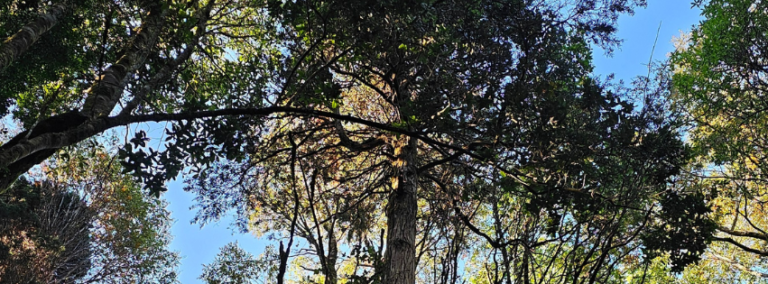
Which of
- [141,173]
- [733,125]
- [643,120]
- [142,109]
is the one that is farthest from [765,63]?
Result: [142,109]

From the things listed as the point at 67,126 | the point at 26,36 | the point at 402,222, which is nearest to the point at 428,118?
the point at 402,222

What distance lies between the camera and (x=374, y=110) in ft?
27.8

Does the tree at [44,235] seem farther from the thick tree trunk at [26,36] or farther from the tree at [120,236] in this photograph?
the thick tree trunk at [26,36]

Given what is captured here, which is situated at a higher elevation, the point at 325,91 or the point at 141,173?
the point at 325,91

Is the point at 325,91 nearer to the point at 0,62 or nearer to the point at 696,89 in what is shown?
the point at 0,62


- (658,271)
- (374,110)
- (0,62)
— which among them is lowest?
(0,62)

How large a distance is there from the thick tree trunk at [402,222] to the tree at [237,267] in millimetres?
6372

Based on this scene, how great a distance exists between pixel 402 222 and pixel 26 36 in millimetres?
5536

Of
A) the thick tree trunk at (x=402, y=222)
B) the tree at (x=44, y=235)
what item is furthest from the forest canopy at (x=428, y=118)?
the tree at (x=44, y=235)

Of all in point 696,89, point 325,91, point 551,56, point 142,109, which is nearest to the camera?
point 325,91

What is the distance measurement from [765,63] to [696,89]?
3.27 feet

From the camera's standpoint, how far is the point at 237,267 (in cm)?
1170

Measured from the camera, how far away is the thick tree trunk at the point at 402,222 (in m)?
5.02

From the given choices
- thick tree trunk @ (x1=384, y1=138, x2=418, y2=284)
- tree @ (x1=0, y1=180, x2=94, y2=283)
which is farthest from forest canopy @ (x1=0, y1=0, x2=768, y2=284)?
tree @ (x1=0, y1=180, x2=94, y2=283)
